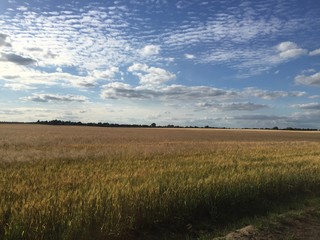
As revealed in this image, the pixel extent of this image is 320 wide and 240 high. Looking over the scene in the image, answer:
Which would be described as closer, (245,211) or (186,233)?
(186,233)

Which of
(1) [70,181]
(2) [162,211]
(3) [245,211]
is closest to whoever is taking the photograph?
(2) [162,211]

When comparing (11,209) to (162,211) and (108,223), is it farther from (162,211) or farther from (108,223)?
(162,211)

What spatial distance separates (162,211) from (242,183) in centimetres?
384

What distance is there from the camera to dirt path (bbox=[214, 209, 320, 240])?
26.4 feet

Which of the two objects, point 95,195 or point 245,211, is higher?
point 95,195

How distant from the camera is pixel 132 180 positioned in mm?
11352

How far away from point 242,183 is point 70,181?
5.45 m

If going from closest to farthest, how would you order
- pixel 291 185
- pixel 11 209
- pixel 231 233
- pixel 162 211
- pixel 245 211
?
pixel 11 209 → pixel 231 233 → pixel 162 211 → pixel 245 211 → pixel 291 185

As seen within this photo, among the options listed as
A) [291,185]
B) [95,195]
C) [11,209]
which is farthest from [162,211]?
[291,185]

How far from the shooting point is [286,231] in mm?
8758

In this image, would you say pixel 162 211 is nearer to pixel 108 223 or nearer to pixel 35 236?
pixel 108 223

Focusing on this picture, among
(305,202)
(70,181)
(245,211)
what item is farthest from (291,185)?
(70,181)

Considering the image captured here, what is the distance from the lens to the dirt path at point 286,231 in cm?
805

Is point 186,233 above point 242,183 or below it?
below
